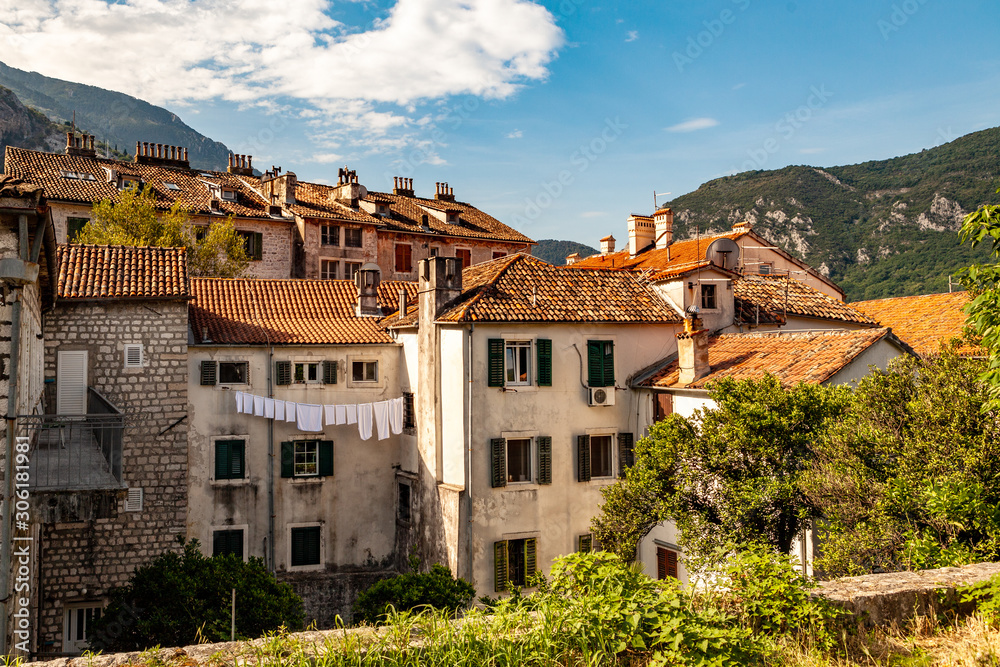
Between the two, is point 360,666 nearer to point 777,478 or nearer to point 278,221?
point 777,478

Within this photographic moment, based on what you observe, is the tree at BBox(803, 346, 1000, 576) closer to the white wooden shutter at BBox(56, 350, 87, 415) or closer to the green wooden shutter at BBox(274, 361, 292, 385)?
the green wooden shutter at BBox(274, 361, 292, 385)

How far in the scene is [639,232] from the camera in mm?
37438

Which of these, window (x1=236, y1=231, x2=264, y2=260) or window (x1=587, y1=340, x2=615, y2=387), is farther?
window (x1=236, y1=231, x2=264, y2=260)

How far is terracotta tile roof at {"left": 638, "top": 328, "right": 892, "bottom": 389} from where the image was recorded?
17.4m

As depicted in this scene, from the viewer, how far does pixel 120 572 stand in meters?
19.5

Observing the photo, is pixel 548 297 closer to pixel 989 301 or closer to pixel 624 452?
pixel 624 452

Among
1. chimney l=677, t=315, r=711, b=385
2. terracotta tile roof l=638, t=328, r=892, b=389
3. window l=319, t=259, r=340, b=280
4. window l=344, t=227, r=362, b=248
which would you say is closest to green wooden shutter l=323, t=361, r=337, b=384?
terracotta tile roof l=638, t=328, r=892, b=389

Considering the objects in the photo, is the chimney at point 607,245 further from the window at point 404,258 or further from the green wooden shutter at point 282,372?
the green wooden shutter at point 282,372

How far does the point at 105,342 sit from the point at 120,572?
241 inches

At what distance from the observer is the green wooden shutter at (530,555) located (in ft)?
69.2

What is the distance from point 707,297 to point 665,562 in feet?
27.2

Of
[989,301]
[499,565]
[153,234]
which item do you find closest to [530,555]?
[499,565]

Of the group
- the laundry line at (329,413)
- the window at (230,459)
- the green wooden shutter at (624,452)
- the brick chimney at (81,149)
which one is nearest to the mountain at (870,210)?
the green wooden shutter at (624,452)

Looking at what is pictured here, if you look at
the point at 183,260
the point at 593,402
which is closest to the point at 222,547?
the point at 183,260
